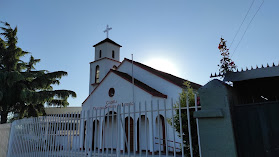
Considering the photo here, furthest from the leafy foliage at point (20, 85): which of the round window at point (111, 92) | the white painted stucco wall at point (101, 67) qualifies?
the round window at point (111, 92)

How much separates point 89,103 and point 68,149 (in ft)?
42.1

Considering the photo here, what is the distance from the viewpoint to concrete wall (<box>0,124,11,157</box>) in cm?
989

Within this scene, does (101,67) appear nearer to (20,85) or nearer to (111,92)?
(111,92)

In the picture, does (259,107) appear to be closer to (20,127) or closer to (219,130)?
(219,130)

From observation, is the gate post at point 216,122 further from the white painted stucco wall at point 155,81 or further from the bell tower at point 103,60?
the bell tower at point 103,60

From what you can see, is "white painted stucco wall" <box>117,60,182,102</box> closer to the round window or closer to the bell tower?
the bell tower

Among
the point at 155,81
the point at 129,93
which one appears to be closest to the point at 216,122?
the point at 129,93

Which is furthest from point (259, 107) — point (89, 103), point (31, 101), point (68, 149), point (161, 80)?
point (31, 101)

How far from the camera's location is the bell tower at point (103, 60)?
22877mm

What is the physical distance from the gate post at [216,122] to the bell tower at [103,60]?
1949 centimetres

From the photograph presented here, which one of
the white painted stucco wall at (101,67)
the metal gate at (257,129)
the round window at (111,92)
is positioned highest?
the white painted stucco wall at (101,67)

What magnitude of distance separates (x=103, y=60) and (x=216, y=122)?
20364mm

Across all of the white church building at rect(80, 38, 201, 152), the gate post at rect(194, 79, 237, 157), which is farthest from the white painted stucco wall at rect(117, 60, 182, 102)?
the gate post at rect(194, 79, 237, 157)

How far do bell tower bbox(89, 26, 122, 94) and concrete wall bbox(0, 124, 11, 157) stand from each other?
1253 centimetres
